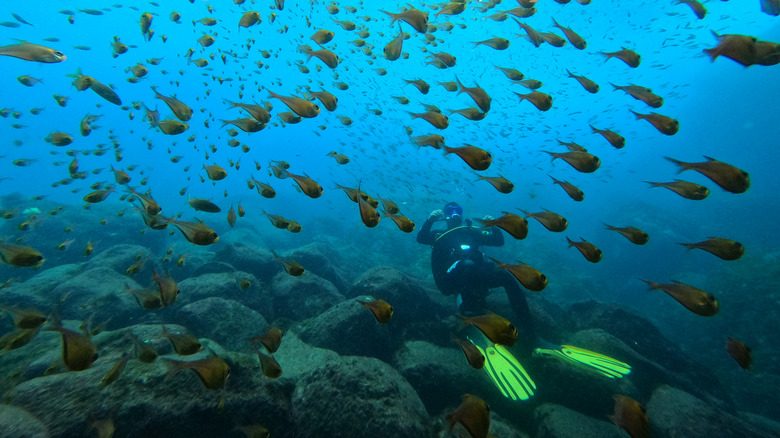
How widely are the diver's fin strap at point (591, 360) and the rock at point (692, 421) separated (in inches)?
27.2

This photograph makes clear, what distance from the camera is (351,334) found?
19.4 ft

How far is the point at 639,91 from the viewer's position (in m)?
4.60

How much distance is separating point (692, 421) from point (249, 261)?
1158cm

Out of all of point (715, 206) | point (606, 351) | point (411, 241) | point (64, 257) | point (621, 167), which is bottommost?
point (621, 167)

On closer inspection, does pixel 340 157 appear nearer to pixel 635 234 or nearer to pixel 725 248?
pixel 635 234

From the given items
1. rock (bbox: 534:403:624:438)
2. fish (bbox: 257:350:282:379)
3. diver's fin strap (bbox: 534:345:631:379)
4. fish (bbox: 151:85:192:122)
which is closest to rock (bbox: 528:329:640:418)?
diver's fin strap (bbox: 534:345:631:379)

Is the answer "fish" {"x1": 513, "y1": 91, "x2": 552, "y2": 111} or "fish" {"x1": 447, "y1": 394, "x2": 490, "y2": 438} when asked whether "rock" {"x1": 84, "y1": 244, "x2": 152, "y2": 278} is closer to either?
"fish" {"x1": 447, "y1": 394, "x2": 490, "y2": 438}

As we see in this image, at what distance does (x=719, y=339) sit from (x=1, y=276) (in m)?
28.3

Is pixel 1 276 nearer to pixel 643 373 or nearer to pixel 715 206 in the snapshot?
pixel 643 373

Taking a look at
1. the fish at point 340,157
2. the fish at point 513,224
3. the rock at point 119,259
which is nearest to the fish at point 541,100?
the fish at point 513,224

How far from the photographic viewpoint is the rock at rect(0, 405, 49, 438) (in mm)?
2559

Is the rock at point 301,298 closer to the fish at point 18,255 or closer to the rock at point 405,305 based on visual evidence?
the rock at point 405,305

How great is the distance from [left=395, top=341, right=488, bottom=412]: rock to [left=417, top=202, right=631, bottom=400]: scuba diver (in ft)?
1.58

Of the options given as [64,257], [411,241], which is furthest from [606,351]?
[64,257]
